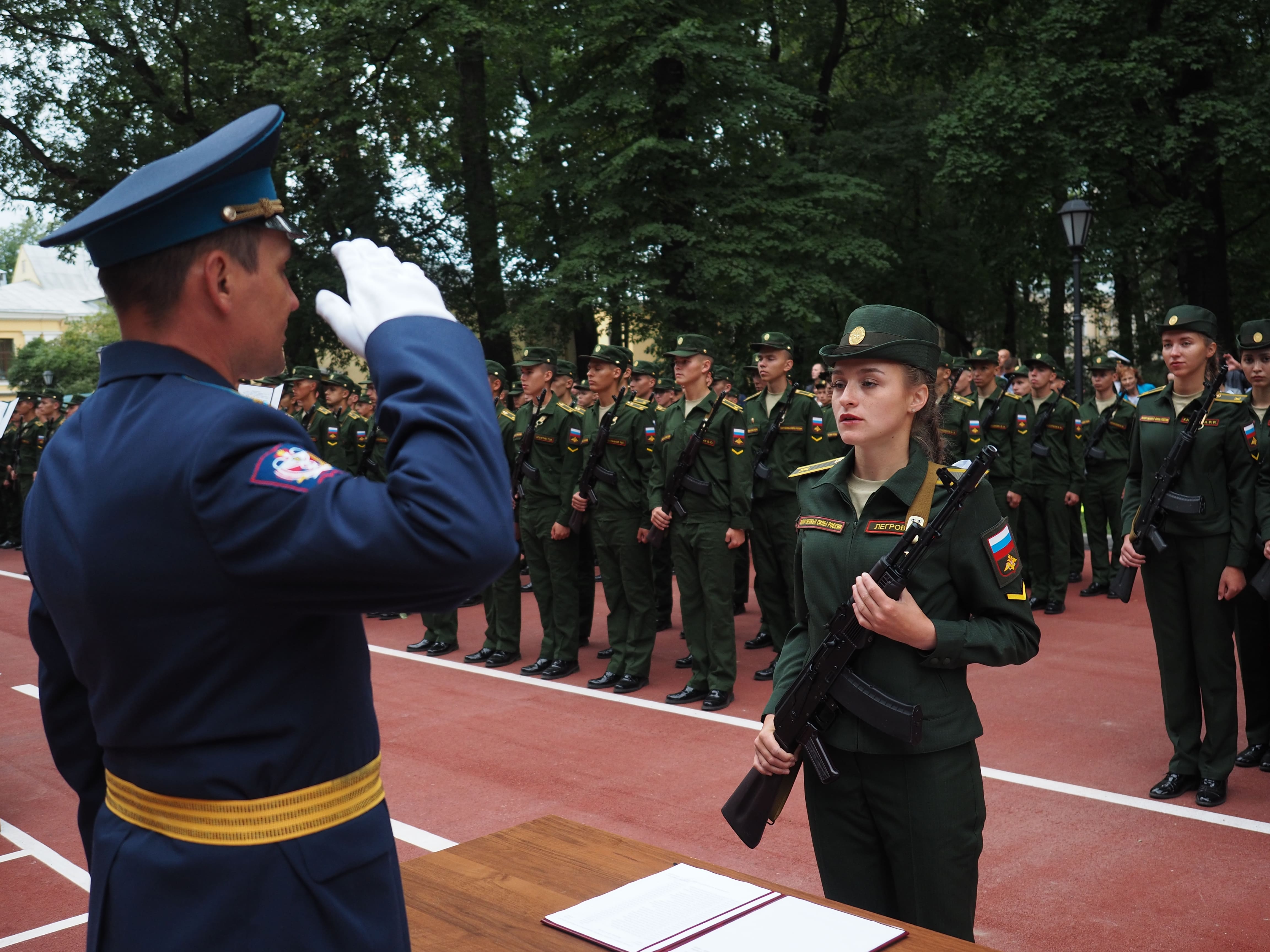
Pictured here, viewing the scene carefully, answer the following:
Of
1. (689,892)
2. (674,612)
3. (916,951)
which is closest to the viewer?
(916,951)

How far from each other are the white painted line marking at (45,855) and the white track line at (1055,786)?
12.0ft

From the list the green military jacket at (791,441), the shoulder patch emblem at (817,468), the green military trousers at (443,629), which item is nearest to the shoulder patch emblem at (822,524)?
the shoulder patch emblem at (817,468)

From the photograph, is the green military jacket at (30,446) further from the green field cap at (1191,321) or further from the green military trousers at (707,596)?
the green field cap at (1191,321)

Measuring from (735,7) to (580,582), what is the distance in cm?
1442

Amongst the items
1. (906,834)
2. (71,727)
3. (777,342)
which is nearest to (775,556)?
(777,342)

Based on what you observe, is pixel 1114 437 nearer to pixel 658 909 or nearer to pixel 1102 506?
pixel 1102 506

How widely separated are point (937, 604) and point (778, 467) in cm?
632

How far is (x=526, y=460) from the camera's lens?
9594mm

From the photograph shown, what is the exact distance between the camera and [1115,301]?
26.1 meters

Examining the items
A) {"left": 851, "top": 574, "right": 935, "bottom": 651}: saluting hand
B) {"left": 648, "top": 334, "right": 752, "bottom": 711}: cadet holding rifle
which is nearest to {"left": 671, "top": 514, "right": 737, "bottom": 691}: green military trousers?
{"left": 648, "top": 334, "right": 752, "bottom": 711}: cadet holding rifle

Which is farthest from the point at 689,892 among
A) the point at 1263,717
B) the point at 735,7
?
the point at 735,7

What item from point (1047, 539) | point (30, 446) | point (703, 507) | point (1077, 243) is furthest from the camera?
point (30, 446)

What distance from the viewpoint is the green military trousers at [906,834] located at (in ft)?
9.16

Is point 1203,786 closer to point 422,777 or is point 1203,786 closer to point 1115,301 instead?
point 422,777
